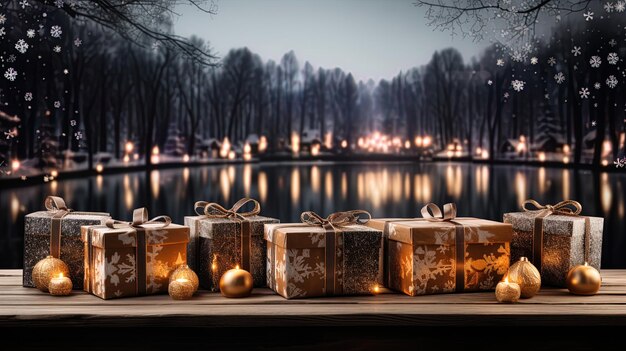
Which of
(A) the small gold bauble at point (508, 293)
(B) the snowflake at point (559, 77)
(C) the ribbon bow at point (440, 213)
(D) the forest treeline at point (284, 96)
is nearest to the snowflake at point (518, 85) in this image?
(D) the forest treeline at point (284, 96)

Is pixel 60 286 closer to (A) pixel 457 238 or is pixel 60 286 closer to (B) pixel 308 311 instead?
(B) pixel 308 311

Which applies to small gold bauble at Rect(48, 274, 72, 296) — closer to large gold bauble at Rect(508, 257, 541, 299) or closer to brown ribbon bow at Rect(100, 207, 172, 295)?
brown ribbon bow at Rect(100, 207, 172, 295)

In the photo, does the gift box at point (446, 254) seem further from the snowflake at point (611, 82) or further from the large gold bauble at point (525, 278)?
the snowflake at point (611, 82)

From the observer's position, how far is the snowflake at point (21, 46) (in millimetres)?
3094

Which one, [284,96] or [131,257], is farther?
[284,96]

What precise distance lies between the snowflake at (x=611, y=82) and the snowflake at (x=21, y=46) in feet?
9.53

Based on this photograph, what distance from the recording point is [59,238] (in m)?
2.29

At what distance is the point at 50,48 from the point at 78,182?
668 millimetres

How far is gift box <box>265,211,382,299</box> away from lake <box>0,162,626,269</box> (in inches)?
38.7

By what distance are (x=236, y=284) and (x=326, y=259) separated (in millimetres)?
317

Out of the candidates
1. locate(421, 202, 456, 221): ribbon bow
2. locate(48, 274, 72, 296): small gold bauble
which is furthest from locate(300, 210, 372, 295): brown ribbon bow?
locate(48, 274, 72, 296): small gold bauble

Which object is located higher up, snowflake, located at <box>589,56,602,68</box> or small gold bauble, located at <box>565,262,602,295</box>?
snowflake, located at <box>589,56,602,68</box>

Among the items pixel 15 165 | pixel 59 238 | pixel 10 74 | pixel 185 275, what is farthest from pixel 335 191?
pixel 10 74

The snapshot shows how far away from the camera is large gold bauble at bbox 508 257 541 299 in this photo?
7.08 ft
